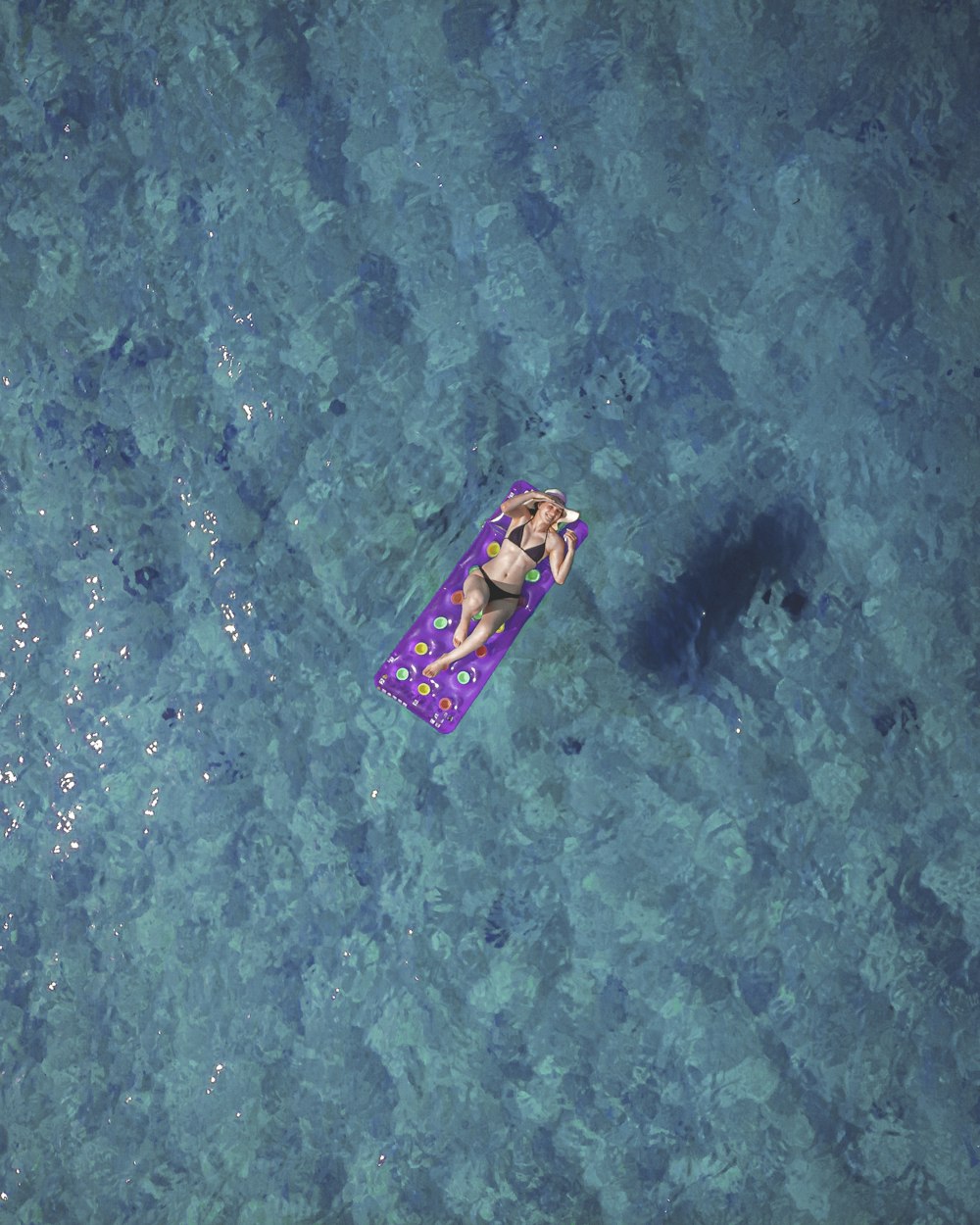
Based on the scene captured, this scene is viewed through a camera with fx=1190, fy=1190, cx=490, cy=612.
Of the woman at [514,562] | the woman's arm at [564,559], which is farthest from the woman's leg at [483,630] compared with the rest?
the woman's arm at [564,559]

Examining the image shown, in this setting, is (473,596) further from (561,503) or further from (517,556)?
(561,503)

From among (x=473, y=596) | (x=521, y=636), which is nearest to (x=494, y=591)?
(x=473, y=596)

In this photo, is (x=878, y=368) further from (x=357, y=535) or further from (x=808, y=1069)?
(x=808, y=1069)

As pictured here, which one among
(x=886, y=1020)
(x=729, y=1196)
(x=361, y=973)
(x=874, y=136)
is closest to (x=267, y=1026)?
(x=361, y=973)

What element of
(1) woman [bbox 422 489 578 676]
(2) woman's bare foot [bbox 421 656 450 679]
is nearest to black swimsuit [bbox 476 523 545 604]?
(1) woman [bbox 422 489 578 676]

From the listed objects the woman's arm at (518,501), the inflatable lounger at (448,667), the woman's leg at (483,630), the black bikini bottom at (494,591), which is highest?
the woman's arm at (518,501)

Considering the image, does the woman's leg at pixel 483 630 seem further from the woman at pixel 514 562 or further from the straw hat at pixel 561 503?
the straw hat at pixel 561 503
